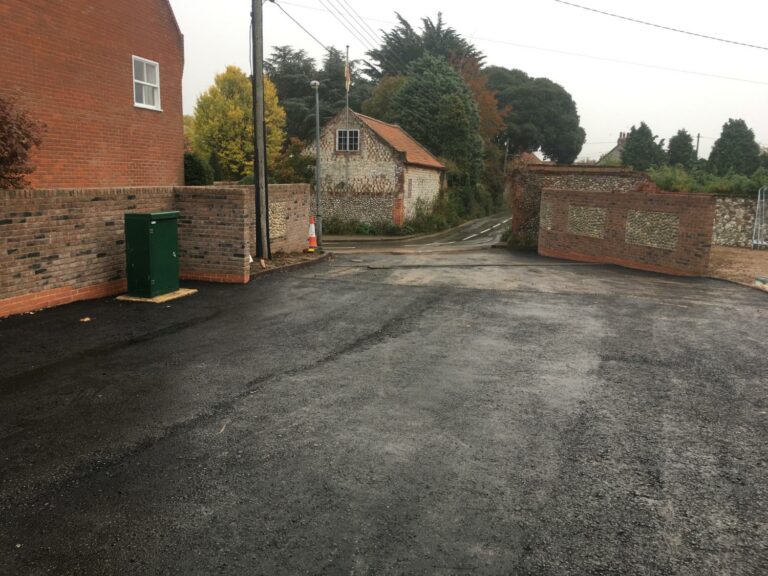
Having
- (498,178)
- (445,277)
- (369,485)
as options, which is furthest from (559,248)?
(498,178)

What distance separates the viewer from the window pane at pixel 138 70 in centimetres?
1650

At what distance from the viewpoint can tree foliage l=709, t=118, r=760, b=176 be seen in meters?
41.0

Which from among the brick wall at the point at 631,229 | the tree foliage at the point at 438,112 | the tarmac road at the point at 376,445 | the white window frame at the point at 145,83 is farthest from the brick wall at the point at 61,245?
the tree foliage at the point at 438,112

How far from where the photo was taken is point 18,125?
9.13m

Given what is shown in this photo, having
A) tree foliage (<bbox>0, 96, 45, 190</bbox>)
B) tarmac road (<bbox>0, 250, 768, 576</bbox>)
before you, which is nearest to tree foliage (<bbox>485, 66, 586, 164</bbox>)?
tree foliage (<bbox>0, 96, 45, 190</bbox>)

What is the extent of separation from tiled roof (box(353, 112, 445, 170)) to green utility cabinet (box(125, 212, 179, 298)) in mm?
26966

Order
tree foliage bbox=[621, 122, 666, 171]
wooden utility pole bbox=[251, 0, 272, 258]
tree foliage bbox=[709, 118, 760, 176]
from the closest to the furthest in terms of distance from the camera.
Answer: wooden utility pole bbox=[251, 0, 272, 258] < tree foliage bbox=[709, 118, 760, 176] < tree foliage bbox=[621, 122, 666, 171]

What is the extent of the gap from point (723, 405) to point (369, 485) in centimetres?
390

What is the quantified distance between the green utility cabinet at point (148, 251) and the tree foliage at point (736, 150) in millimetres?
39798

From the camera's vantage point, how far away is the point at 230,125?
4859 cm

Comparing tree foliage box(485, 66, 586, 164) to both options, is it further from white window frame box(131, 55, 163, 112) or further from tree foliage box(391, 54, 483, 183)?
white window frame box(131, 55, 163, 112)

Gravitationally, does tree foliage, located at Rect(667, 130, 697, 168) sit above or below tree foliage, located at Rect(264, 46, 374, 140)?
below

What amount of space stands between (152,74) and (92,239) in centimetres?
892

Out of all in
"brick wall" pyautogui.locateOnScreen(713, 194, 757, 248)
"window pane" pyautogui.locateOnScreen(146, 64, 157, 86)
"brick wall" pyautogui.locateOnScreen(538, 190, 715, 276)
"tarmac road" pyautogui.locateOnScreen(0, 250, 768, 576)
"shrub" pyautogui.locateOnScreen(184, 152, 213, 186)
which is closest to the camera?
"tarmac road" pyautogui.locateOnScreen(0, 250, 768, 576)
